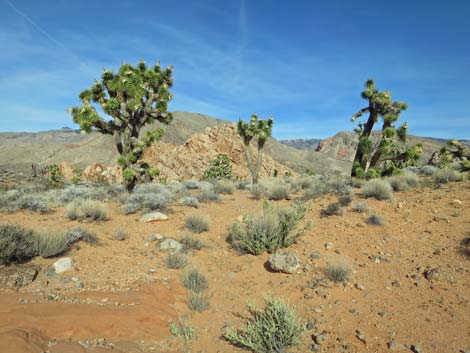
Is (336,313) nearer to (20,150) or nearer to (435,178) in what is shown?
(435,178)

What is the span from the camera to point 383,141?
14.3 m

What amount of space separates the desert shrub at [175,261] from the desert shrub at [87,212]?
12.0 ft

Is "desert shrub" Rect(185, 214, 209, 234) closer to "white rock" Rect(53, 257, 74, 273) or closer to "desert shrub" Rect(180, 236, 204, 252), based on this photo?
"desert shrub" Rect(180, 236, 204, 252)

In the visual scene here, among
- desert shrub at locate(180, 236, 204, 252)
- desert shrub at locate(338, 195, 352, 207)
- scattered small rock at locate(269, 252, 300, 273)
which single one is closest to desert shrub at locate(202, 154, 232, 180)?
desert shrub at locate(338, 195, 352, 207)

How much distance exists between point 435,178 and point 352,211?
532 cm

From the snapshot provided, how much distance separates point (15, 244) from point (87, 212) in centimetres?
379

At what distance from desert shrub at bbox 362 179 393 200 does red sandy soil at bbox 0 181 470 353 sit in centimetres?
121

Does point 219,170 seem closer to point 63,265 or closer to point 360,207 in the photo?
point 360,207

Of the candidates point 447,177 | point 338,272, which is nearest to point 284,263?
point 338,272

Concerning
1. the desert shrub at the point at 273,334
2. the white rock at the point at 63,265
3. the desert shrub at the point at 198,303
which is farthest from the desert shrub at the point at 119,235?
the desert shrub at the point at 273,334

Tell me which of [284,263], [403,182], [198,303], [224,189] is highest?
[403,182]

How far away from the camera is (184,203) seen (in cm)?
1189

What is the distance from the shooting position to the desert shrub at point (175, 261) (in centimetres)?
664

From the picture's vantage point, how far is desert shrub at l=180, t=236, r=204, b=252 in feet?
25.1
